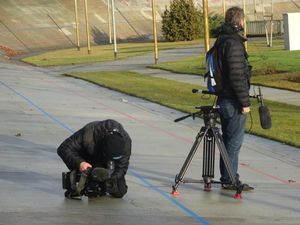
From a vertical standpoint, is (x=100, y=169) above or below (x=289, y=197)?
above

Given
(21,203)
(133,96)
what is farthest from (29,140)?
(133,96)

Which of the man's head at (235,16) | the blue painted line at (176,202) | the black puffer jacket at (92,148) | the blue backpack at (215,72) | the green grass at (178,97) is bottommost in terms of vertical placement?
the green grass at (178,97)

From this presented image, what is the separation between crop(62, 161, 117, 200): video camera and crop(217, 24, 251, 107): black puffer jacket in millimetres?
1591

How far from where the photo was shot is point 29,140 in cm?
1313

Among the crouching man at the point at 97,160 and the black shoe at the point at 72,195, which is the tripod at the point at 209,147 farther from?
the black shoe at the point at 72,195

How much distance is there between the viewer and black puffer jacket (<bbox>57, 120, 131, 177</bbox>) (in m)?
8.46

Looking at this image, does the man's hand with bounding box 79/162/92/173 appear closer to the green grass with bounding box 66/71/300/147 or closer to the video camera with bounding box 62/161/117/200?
the video camera with bounding box 62/161/117/200

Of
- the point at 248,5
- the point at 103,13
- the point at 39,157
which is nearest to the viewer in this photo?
the point at 39,157

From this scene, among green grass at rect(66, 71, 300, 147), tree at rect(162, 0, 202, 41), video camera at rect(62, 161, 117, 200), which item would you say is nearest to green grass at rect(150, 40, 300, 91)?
green grass at rect(66, 71, 300, 147)

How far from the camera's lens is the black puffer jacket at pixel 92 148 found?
846cm

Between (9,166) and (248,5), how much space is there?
225 feet

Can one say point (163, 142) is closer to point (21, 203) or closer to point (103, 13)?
point (21, 203)

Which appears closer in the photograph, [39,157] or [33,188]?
[33,188]

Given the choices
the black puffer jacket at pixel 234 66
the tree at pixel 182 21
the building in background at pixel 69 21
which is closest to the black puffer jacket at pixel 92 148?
the black puffer jacket at pixel 234 66
